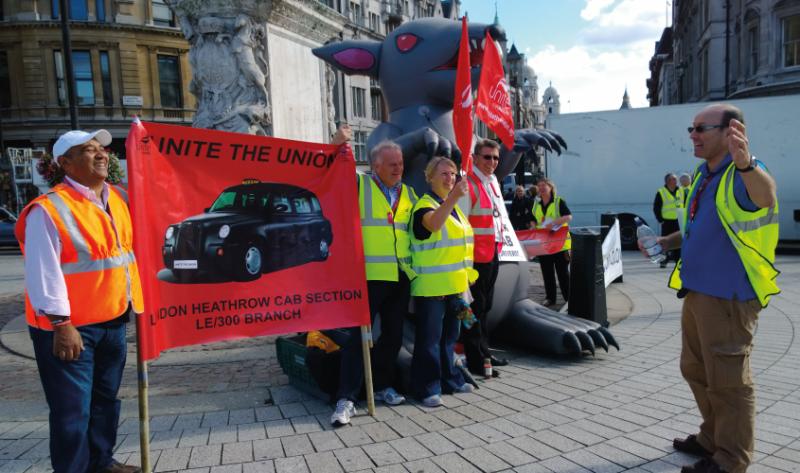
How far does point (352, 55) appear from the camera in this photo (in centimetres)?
585

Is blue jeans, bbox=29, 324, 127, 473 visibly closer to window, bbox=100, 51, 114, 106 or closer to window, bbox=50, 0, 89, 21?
window, bbox=100, 51, 114, 106

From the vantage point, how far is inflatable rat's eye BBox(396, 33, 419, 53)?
5609mm

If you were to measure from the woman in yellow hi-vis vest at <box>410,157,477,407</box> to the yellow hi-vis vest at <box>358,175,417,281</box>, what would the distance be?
88 mm

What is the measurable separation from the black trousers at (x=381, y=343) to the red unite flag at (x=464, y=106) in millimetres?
1086

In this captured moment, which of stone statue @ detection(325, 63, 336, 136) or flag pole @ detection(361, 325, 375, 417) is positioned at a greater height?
stone statue @ detection(325, 63, 336, 136)

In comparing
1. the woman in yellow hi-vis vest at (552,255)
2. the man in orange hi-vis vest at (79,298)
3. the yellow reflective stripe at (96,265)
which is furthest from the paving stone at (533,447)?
the woman in yellow hi-vis vest at (552,255)

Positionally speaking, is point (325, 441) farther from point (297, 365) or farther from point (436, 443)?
point (297, 365)

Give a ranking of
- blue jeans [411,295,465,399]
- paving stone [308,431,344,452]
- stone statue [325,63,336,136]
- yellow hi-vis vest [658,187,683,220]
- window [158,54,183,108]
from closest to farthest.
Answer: paving stone [308,431,344,452] < blue jeans [411,295,465,399] < stone statue [325,63,336,136] < yellow hi-vis vest [658,187,683,220] < window [158,54,183,108]

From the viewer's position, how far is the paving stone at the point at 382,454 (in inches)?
125

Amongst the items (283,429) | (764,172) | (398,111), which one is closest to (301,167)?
(283,429)

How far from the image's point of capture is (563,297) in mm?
8312

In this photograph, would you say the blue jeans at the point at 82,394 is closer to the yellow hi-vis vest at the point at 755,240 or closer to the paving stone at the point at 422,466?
the paving stone at the point at 422,466

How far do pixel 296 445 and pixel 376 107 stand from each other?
A: 43324 mm

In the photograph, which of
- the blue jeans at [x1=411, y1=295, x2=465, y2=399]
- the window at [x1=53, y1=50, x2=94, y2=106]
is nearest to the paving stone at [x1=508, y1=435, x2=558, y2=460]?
the blue jeans at [x1=411, y1=295, x2=465, y2=399]
